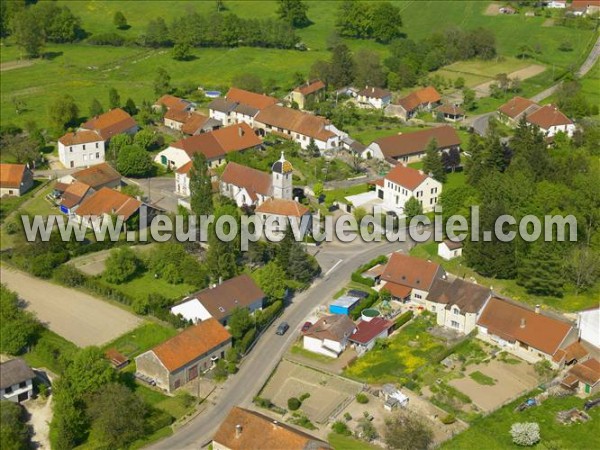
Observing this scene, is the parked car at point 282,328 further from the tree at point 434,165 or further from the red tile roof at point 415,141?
the red tile roof at point 415,141

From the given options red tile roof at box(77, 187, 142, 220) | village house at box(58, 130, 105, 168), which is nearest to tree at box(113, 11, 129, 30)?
village house at box(58, 130, 105, 168)

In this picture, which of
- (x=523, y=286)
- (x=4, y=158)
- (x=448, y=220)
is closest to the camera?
(x=523, y=286)

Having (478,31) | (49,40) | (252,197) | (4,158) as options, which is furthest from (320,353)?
(49,40)

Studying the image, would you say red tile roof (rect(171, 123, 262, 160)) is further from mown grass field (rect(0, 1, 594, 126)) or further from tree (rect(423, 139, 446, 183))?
mown grass field (rect(0, 1, 594, 126))

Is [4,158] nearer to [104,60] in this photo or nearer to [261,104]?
[261,104]

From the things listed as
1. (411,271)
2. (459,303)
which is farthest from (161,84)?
(459,303)

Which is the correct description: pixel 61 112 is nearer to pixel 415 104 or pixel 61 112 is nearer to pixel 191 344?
pixel 415 104
